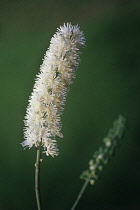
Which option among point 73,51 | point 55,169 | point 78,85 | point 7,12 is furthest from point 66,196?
point 7,12

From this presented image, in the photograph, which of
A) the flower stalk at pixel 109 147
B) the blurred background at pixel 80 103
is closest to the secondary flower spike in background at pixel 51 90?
the flower stalk at pixel 109 147

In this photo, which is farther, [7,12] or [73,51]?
[7,12]

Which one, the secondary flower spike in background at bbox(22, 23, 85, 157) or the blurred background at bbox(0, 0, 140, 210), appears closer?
the secondary flower spike in background at bbox(22, 23, 85, 157)

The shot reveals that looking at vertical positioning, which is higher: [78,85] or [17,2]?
[17,2]

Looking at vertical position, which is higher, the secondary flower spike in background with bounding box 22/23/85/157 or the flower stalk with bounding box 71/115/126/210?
the secondary flower spike in background with bounding box 22/23/85/157

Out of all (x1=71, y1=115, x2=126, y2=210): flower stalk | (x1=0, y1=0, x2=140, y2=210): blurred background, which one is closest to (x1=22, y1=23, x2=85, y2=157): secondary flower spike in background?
(x1=71, y1=115, x2=126, y2=210): flower stalk

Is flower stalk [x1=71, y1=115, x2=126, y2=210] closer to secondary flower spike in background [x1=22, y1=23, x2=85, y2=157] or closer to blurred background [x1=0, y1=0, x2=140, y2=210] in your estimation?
secondary flower spike in background [x1=22, y1=23, x2=85, y2=157]

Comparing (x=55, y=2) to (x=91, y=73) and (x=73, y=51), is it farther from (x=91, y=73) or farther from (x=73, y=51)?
(x=73, y=51)
